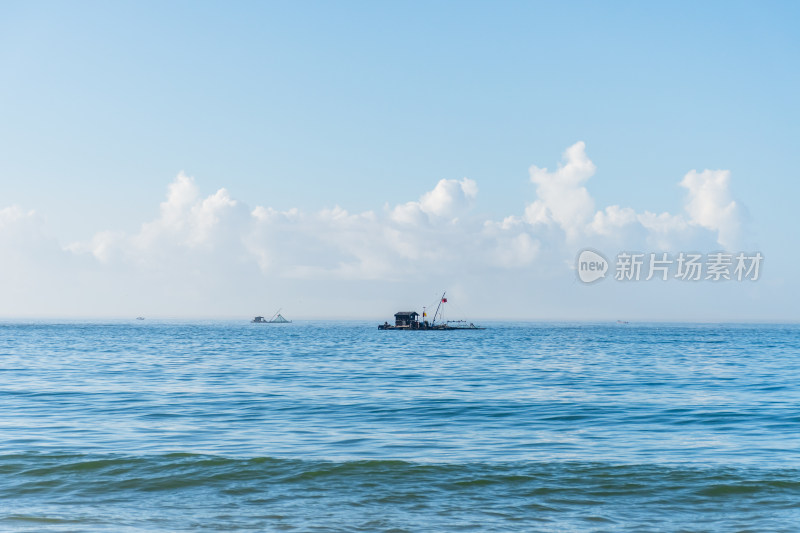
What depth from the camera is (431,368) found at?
203ft

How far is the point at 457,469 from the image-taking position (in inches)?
788

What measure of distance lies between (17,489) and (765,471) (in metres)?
18.8

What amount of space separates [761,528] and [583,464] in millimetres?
6067

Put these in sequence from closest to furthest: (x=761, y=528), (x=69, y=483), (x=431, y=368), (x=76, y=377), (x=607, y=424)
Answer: (x=761, y=528) → (x=69, y=483) → (x=607, y=424) → (x=76, y=377) → (x=431, y=368)

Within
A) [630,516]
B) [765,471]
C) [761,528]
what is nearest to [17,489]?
[630,516]

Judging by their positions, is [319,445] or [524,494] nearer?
[524,494]

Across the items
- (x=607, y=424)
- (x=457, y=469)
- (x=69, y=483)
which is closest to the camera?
(x=69, y=483)

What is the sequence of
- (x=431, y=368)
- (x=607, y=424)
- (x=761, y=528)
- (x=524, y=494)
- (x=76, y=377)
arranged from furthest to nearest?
(x=431, y=368) < (x=76, y=377) < (x=607, y=424) < (x=524, y=494) < (x=761, y=528)

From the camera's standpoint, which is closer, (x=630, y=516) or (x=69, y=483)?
(x=630, y=516)

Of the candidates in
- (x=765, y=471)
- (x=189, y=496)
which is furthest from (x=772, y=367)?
(x=189, y=496)

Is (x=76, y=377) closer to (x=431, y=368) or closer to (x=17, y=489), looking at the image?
→ (x=431, y=368)

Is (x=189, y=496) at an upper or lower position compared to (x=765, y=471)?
lower

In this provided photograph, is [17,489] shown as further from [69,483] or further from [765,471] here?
[765,471]

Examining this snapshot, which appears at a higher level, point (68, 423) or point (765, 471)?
point (765, 471)
